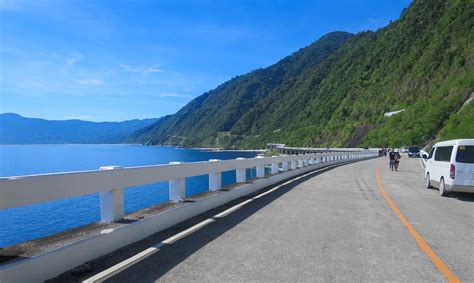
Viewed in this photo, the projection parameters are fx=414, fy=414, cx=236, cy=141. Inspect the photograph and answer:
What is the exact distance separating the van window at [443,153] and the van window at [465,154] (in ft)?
1.69

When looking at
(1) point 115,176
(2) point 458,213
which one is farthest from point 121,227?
(2) point 458,213

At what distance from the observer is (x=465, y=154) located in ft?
44.4

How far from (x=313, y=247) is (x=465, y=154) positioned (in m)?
9.39

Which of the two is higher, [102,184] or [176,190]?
[102,184]

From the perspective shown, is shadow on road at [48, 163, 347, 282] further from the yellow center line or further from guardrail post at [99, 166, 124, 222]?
the yellow center line

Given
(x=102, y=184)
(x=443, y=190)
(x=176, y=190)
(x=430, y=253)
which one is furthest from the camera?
(x=443, y=190)

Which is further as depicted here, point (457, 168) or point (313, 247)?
point (457, 168)

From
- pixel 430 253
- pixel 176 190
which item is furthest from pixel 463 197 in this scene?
pixel 176 190

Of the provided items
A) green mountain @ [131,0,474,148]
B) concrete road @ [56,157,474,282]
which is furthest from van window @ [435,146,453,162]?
green mountain @ [131,0,474,148]

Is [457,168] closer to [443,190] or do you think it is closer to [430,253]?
[443,190]

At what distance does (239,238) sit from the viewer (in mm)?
7223

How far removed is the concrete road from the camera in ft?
17.3

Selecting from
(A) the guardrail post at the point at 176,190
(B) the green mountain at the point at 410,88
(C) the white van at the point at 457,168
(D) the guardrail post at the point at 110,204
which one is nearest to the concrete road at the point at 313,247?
(D) the guardrail post at the point at 110,204

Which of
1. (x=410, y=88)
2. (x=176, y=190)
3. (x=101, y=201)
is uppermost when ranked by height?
(x=410, y=88)
